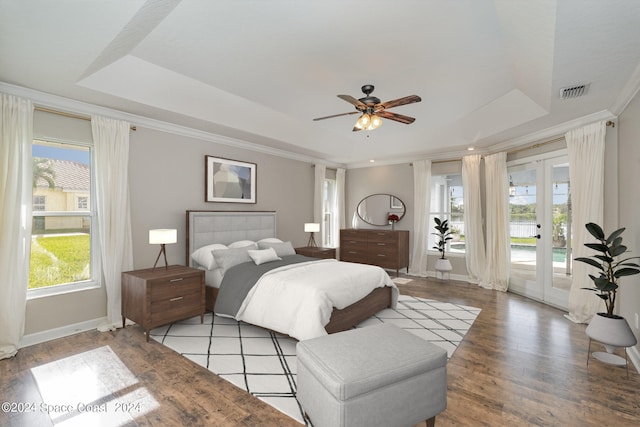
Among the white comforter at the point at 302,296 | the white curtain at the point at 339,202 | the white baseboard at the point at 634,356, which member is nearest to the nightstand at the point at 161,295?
the white comforter at the point at 302,296

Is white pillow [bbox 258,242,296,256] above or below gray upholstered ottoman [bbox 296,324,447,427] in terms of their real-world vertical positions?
above

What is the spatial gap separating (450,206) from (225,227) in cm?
457

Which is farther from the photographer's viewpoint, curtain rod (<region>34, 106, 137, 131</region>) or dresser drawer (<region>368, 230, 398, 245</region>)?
dresser drawer (<region>368, 230, 398, 245</region>)

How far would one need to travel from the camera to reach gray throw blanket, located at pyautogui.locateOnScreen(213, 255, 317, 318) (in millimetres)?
3686

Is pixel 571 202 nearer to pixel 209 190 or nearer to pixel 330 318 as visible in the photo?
pixel 330 318

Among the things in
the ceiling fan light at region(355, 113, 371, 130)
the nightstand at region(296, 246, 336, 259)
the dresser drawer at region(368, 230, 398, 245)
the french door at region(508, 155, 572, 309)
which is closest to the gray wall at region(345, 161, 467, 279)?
the dresser drawer at region(368, 230, 398, 245)

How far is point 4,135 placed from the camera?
3.00 m

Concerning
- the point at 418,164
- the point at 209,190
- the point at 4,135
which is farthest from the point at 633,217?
the point at 4,135

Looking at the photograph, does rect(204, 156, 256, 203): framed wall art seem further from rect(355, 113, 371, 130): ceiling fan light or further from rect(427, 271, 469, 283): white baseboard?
rect(427, 271, 469, 283): white baseboard

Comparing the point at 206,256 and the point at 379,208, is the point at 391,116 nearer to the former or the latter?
the point at 206,256

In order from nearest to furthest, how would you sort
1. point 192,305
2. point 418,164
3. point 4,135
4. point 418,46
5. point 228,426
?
point 228,426
point 418,46
point 4,135
point 192,305
point 418,164

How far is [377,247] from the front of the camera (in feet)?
22.3

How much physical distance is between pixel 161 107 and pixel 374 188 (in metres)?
5.02

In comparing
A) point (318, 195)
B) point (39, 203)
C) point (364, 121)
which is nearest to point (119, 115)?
point (39, 203)
